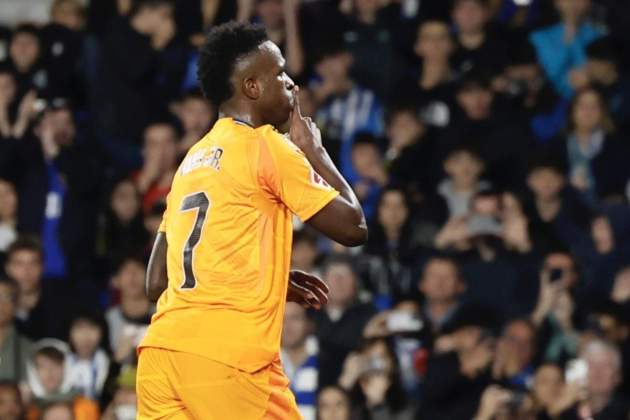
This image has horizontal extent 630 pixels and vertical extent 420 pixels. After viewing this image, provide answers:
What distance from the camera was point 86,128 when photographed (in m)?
10.8

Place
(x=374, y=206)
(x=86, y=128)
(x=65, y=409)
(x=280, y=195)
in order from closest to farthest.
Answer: (x=280, y=195) < (x=65, y=409) < (x=374, y=206) < (x=86, y=128)

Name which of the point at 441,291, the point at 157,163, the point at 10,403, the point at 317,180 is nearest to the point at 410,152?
the point at 441,291

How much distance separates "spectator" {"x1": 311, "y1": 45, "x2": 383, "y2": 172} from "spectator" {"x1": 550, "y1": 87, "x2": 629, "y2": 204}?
136cm

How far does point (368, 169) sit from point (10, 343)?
2.61m

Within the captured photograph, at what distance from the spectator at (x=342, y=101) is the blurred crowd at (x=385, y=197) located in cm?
2

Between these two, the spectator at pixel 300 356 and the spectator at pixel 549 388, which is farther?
the spectator at pixel 300 356

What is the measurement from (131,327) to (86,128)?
214 cm

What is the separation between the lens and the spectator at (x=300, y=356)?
8.68 m

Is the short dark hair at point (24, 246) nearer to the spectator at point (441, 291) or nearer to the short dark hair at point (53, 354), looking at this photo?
the short dark hair at point (53, 354)

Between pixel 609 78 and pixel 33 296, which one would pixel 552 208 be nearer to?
pixel 609 78

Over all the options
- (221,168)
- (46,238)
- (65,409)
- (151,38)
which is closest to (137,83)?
(151,38)

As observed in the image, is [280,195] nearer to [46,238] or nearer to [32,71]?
[46,238]

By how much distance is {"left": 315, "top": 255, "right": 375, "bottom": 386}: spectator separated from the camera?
8.89m

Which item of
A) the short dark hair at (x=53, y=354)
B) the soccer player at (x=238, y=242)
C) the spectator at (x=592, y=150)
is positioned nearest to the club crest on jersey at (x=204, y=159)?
the soccer player at (x=238, y=242)
